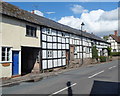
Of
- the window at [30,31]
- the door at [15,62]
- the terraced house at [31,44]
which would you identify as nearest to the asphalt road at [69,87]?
the door at [15,62]

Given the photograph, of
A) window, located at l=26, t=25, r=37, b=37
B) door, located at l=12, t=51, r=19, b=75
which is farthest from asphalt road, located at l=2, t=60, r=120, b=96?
window, located at l=26, t=25, r=37, b=37

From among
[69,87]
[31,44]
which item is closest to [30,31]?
[31,44]

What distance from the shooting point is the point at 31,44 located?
55.7 feet

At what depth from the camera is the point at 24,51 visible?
18953mm

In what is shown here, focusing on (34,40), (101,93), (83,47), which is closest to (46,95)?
(101,93)

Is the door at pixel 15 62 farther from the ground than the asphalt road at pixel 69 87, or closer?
farther from the ground

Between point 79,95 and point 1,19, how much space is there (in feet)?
29.4

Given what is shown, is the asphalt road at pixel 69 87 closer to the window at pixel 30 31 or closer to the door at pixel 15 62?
the door at pixel 15 62

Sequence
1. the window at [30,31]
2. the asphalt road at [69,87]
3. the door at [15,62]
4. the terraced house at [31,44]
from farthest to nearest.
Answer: the window at [30,31] < the door at [15,62] < the terraced house at [31,44] < the asphalt road at [69,87]

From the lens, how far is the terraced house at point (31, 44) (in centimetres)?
1353

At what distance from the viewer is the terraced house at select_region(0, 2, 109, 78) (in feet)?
44.4

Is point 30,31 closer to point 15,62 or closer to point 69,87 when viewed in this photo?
point 15,62

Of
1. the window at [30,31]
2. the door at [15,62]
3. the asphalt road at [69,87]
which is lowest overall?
the asphalt road at [69,87]

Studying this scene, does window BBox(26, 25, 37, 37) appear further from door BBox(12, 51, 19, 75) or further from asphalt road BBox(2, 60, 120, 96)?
asphalt road BBox(2, 60, 120, 96)
